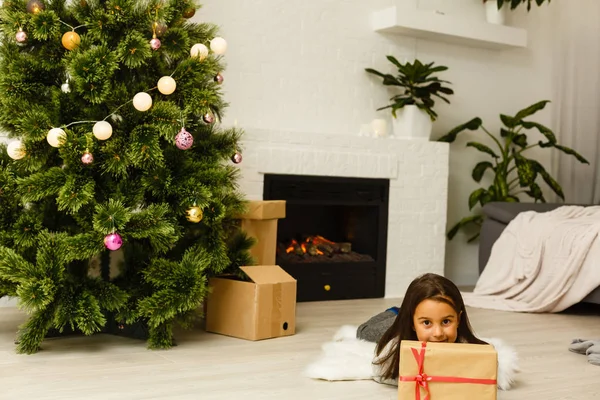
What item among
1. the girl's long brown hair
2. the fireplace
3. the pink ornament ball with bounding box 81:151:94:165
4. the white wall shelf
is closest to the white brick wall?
the white wall shelf

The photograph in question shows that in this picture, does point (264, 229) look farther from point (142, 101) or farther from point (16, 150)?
point (16, 150)

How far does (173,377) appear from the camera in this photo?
260 cm

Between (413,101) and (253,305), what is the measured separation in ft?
6.85

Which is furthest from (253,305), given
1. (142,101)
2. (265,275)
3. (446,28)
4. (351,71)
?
(446,28)

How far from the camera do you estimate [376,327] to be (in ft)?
10.3

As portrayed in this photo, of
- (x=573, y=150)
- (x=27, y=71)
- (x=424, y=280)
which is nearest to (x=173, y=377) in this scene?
(x=424, y=280)

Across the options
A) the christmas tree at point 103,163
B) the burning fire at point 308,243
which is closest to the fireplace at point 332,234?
the burning fire at point 308,243

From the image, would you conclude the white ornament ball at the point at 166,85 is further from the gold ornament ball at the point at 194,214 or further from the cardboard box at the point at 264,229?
the cardboard box at the point at 264,229

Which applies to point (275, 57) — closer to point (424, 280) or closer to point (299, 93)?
point (299, 93)

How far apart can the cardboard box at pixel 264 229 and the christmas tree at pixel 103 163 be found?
1.93ft

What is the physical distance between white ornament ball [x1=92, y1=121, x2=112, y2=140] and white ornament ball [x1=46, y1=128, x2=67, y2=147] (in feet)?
0.36

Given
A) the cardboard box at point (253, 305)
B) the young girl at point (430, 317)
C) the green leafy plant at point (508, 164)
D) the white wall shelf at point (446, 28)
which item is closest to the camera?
the young girl at point (430, 317)

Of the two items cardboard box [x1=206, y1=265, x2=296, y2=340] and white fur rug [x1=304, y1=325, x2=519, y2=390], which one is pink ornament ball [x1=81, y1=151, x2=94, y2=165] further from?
white fur rug [x1=304, y1=325, x2=519, y2=390]

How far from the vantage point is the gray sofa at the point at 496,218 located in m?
4.81
